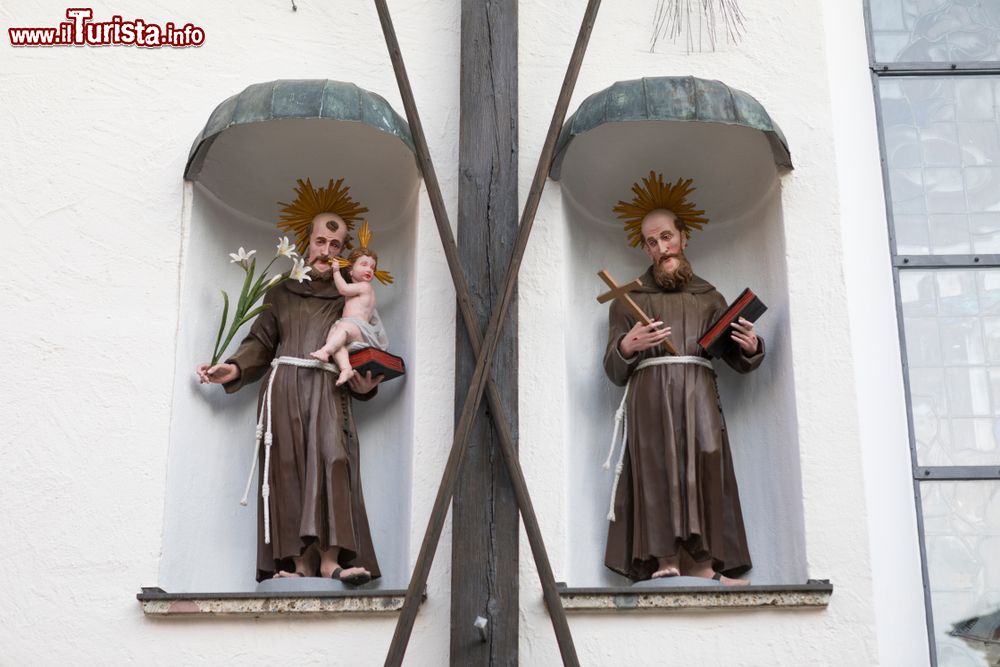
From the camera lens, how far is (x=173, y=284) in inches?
179

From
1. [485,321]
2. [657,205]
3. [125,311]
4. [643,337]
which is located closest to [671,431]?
[643,337]

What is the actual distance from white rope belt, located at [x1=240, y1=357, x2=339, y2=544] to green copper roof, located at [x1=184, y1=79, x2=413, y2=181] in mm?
653

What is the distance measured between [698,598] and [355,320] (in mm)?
1274

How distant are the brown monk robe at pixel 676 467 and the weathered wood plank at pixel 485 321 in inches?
17.7

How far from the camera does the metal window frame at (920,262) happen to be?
14.4 feet

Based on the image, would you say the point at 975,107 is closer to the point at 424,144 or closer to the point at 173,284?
the point at 424,144

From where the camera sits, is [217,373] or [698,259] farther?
[698,259]

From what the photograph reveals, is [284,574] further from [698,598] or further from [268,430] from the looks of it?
[698,598]

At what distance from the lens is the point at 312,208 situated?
4.89 metres

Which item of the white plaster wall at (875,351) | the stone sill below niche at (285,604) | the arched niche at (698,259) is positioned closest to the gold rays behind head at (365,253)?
the arched niche at (698,259)

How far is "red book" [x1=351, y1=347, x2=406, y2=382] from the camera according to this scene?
4559 mm

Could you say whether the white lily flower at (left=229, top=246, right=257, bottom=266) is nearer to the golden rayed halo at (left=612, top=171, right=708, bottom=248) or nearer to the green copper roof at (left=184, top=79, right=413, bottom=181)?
the green copper roof at (left=184, top=79, right=413, bottom=181)

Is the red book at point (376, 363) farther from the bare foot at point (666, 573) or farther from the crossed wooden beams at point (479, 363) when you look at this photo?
the bare foot at point (666, 573)

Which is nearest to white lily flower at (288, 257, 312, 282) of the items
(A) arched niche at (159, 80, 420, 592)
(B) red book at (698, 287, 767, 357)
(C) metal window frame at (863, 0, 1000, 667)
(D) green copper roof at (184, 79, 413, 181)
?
(A) arched niche at (159, 80, 420, 592)
